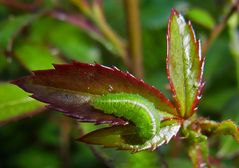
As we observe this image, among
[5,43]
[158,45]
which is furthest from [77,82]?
[158,45]

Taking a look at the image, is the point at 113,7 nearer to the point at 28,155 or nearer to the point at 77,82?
the point at 28,155

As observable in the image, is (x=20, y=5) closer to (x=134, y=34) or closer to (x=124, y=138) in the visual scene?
(x=134, y=34)

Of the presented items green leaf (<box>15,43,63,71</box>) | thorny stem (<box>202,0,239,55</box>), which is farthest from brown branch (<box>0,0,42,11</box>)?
thorny stem (<box>202,0,239,55</box>)

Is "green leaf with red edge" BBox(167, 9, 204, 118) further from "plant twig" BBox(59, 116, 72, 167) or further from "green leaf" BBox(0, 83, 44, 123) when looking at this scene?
"plant twig" BBox(59, 116, 72, 167)

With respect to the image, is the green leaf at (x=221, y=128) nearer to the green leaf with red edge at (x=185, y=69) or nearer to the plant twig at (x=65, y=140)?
the green leaf with red edge at (x=185, y=69)

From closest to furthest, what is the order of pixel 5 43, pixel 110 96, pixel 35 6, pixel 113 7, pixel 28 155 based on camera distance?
pixel 110 96 → pixel 5 43 → pixel 35 6 → pixel 28 155 → pixel 113 7
